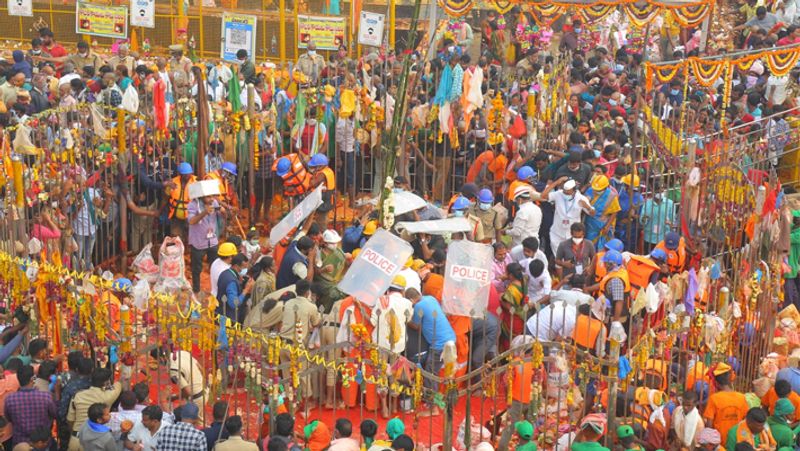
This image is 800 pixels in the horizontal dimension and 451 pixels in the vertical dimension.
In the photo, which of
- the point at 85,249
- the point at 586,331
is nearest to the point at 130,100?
the point at 85,249

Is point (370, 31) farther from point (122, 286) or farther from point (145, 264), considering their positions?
point (122, 286)

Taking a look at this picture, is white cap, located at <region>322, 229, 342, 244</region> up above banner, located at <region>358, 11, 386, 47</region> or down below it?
below

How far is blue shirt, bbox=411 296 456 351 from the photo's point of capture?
10883mm

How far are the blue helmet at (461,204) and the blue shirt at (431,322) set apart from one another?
8.94 feet

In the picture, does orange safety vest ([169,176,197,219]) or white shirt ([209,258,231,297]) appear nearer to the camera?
white shirt ([209,258,231,297])

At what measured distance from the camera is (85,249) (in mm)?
Answer: 13672

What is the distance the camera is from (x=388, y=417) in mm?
11023

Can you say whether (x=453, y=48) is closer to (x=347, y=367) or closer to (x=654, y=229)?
(x=654, y=229)

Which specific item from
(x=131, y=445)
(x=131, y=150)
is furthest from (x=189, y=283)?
(x=131, y=445)

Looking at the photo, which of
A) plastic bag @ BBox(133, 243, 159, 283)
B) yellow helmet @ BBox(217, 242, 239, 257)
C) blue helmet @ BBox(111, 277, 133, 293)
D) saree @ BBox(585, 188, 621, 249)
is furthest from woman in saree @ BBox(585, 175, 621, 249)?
blue helmet @ BBox(111, 277, 133, 293)

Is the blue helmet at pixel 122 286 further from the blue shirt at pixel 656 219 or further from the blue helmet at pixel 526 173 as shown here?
the blue shirt at pixel 656 219

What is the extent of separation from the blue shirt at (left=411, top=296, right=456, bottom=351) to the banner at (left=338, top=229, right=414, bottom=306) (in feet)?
1.74

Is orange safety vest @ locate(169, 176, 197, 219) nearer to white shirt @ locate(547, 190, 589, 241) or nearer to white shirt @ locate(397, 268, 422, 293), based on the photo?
white shirt @ locate(397, 268, 422, 293)

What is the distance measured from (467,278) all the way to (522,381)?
105 centimetres
